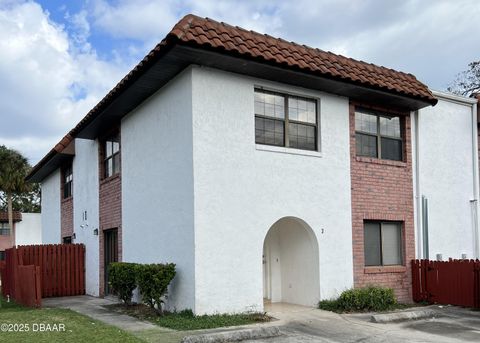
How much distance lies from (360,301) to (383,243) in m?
2.15

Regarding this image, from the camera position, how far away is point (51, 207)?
2428cm

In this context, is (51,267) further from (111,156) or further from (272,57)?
(272,57)

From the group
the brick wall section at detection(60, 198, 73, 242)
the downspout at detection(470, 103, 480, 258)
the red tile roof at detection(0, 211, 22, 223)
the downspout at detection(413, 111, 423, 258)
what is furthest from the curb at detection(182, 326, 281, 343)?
the red tile roof at detection(0, 211, 22, 223)

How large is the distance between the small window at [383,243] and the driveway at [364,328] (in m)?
1.97

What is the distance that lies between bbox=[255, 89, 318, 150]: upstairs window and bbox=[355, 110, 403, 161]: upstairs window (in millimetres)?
1540

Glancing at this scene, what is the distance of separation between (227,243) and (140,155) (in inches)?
162

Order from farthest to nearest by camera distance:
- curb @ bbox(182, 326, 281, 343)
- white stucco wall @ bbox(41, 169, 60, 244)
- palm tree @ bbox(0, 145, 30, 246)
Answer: palm tree @ bbox(0, 145, 30, 246) < white stucco wall @ bbox(41, 169, 60, 244) < curb @ bbox(182, 326, 281, 343)

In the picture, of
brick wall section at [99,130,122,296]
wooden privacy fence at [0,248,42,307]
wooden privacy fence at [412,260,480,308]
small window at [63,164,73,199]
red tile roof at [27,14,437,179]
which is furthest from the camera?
small window at [63,164,73,199]

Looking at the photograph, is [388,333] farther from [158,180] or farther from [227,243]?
[158,180]

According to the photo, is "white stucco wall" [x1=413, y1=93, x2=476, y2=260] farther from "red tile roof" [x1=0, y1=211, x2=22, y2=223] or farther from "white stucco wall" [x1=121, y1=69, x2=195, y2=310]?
"red tile roof" [x1=0, y1=211, x2=22, y2=223]

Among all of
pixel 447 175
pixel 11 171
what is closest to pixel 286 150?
pixel 447 175

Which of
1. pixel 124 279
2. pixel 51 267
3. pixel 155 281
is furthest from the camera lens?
pixel 51 267

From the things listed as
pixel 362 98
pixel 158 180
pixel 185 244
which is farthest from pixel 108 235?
pixel 362 98

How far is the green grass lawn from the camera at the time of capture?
8641 mm
